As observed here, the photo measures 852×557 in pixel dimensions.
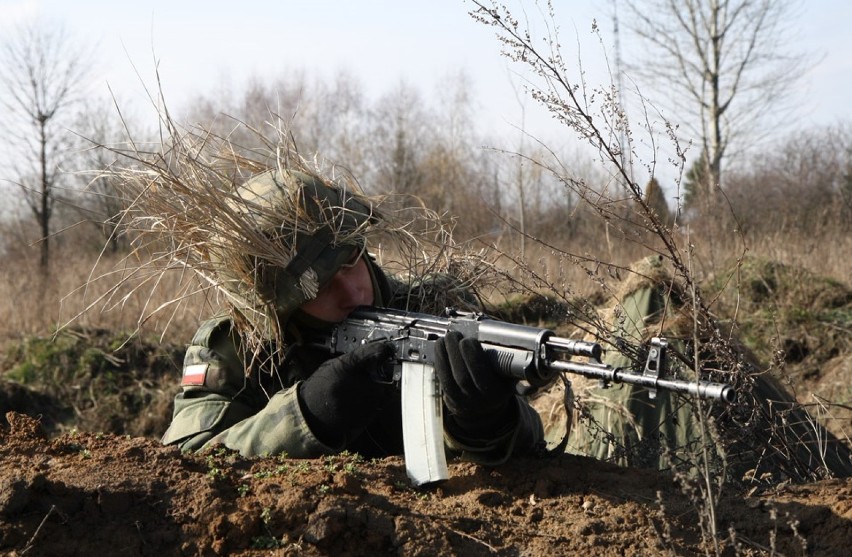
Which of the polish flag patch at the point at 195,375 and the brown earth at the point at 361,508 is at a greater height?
the polish flag patch at the point at 195,375

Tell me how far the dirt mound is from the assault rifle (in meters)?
0.14

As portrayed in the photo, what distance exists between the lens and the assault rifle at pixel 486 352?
7.30 ft

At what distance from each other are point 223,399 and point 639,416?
2132mm

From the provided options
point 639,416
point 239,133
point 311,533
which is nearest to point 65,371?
point 239,133

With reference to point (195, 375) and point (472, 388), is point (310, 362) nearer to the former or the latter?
point (195, 375)

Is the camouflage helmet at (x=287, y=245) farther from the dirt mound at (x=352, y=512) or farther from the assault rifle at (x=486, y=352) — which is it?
the dirt mound at (x=352, y=512)

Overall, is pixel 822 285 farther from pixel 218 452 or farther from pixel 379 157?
pixel 379 157

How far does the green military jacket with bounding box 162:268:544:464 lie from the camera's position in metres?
2.98

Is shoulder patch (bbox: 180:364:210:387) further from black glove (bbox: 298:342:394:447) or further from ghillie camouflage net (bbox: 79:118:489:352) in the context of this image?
black glove (bbox: 298:342:394:447)

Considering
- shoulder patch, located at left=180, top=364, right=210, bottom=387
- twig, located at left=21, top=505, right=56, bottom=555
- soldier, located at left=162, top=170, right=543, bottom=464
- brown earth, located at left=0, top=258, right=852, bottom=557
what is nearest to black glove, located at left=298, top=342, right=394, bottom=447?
soldier, located at left=162, top=170, right=543, bottom=464

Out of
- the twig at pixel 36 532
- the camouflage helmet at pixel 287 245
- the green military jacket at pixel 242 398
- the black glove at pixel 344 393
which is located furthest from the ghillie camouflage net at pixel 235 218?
the twig at pixel 36 532

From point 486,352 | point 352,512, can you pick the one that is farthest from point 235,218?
point 352,512

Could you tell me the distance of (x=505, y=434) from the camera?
2.62m

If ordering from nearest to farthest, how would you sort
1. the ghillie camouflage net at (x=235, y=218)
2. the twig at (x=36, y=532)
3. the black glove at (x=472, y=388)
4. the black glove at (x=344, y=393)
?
the twig at (x=36, y=532)
the black glove at (x=472, y=388)
the black glove at (x=344, y=393)
the ghillie camouflage net at (x=235, y=218)
